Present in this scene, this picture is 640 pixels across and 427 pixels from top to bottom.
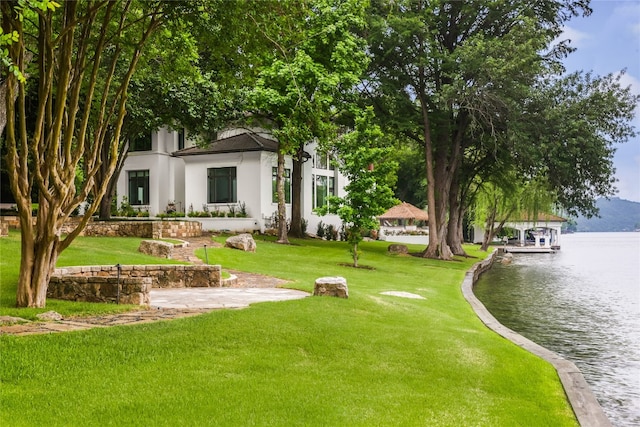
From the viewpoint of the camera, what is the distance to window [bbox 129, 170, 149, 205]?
122ft

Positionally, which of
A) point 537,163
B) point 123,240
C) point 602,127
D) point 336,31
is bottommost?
point 123,240

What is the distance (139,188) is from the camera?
122 feet

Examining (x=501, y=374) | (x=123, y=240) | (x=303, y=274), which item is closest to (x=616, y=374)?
(x=501, y=374)

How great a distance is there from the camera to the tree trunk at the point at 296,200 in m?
34.7

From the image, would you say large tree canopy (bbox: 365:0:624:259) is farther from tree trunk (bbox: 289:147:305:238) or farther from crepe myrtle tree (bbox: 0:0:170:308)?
crepe myrtle tree (bbox: 0:0:170:308)

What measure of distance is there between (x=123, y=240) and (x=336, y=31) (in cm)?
1345

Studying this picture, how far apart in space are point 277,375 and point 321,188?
1341 inches

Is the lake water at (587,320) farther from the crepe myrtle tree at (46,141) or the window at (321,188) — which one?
the window at (321,188)

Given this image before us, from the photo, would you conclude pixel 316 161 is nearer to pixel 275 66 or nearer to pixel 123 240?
pixel 275 66

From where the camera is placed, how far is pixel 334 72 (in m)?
29.4

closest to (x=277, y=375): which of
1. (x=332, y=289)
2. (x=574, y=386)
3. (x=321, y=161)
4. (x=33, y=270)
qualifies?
(x=574, y=386)

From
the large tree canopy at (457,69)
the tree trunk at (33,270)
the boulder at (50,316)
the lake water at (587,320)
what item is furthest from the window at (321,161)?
the boulder at (50,316)

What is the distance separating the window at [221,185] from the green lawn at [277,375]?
24.6 meters

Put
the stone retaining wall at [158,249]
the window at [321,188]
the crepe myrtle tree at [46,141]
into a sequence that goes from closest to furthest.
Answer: the crepe myrtle tree at [46,141] → the stone retaining wall at [158,249] → the window at [321,188]
